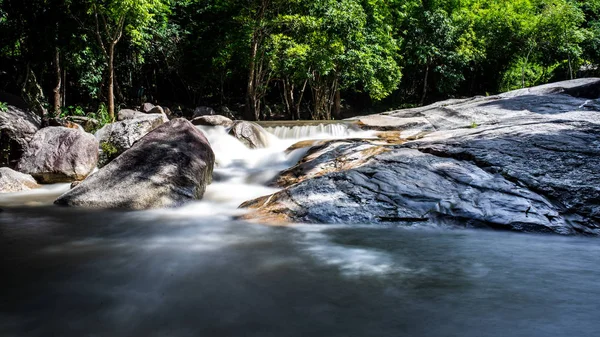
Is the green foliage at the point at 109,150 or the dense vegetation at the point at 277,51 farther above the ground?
the dense vegetation at the point at 277,51

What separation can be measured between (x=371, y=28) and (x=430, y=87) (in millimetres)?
9572

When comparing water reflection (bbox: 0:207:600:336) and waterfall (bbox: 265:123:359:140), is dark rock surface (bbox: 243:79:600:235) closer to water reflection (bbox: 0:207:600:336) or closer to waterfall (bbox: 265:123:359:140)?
water reflection (bbox: 0:207:600:336)

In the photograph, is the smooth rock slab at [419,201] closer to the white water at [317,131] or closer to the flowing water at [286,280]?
the flowing water at [286,280]

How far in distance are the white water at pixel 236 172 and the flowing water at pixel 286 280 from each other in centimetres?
103

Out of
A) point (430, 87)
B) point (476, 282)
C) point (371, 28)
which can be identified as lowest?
point (476, 282)

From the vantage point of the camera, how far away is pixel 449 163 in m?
5.29

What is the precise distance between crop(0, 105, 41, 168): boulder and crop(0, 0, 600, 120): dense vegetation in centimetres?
394

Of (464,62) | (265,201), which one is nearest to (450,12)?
(464,62)

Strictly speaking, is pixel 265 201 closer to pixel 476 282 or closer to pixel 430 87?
pixel 476 282

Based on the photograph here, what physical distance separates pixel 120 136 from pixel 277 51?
31.7ft

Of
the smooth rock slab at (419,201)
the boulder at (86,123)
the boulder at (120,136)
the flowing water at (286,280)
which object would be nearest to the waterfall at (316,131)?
the boulder at (120,136)

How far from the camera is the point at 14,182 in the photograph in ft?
24.1

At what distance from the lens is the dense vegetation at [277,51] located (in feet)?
51.2

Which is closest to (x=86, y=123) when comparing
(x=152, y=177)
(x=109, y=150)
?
(x=109, y=150)
